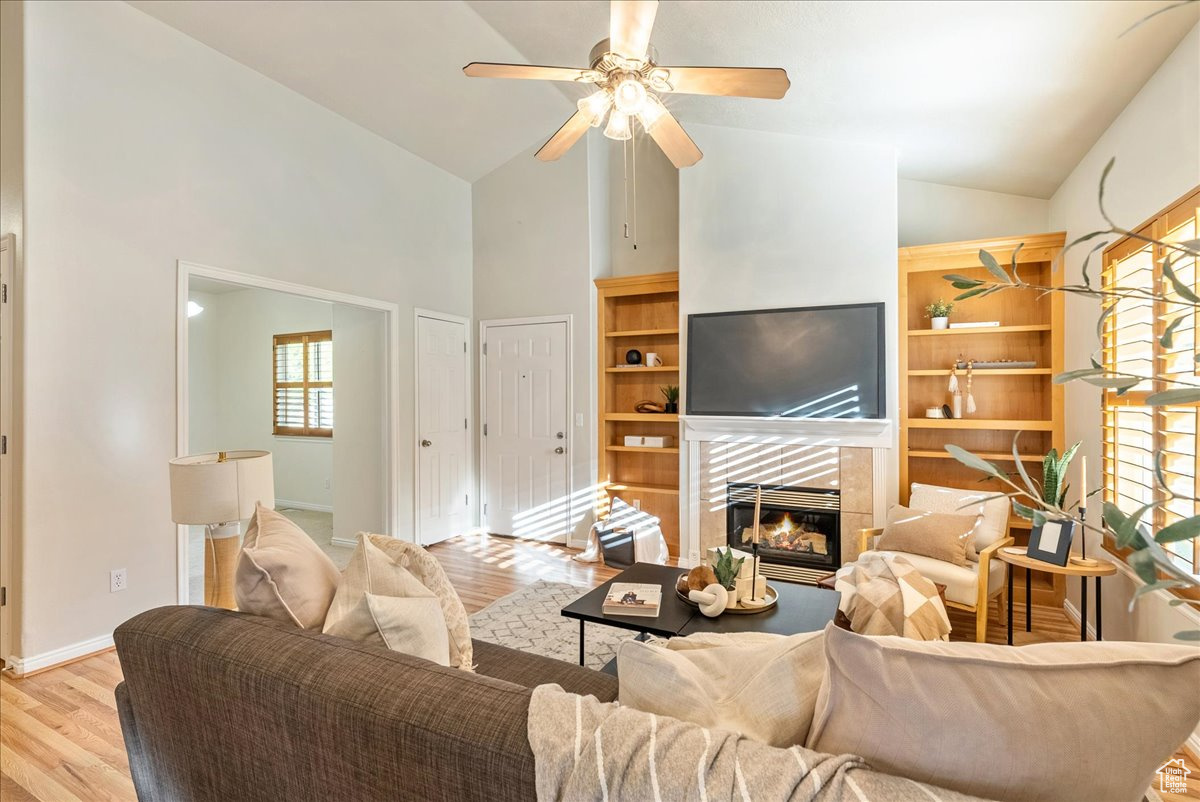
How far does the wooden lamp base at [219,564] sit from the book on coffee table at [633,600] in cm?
145

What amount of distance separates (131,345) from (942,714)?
12.8 feet

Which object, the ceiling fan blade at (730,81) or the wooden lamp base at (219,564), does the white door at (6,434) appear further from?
the ceiling fan blade at (730,81)

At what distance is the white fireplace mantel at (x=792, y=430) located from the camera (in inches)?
154

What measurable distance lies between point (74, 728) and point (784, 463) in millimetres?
3993

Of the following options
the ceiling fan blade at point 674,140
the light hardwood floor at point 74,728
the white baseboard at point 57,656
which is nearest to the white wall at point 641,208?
the ceiling fan blade at point 674,140

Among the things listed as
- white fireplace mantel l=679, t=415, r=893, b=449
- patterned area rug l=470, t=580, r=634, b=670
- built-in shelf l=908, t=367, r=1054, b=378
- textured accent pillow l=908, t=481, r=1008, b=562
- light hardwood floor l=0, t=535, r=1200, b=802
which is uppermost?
built-in shelf l=908, t=367, r=1054, b=378

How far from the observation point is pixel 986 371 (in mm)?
3924

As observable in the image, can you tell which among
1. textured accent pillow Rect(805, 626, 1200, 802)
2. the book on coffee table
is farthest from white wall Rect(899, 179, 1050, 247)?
textured accent pillow Rect(805, 626, 1200, 802)

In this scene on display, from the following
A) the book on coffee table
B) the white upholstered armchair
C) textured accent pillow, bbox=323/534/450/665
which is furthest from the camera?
the white upholstered armchair

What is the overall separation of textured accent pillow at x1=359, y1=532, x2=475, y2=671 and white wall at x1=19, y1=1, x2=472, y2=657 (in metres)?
2.30

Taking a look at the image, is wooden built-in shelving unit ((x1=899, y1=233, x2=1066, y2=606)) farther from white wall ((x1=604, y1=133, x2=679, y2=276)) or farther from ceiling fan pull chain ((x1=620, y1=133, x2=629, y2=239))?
ceiling fan pull chain ((x1=620, y1=133, x2=629, y2=239))

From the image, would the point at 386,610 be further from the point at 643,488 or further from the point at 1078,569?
the point at 643,488

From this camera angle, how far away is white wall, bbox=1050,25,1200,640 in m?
2.02

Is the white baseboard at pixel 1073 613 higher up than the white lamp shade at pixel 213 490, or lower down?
lower down
